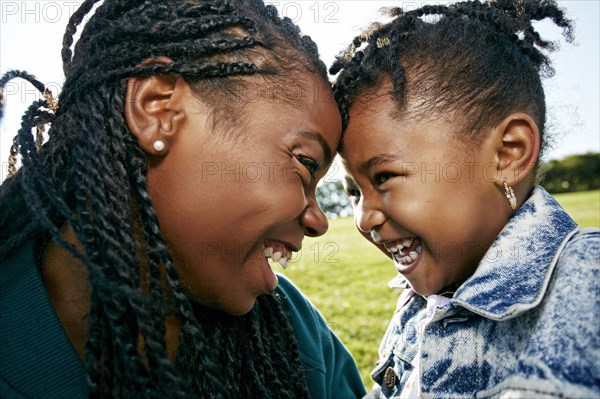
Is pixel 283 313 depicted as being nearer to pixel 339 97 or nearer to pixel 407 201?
pixel 407 201

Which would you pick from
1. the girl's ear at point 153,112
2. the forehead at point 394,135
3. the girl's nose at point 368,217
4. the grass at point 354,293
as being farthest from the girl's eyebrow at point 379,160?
the grass at point 354,293

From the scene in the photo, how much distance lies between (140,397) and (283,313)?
0.93 m

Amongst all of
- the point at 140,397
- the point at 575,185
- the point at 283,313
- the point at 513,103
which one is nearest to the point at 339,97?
the point at 513,103

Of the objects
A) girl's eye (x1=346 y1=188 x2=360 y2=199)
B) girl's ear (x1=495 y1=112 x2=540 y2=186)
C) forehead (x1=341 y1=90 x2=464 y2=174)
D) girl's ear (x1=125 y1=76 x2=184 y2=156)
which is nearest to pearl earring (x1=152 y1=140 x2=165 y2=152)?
girl's ear (x1=125 y1=76 x2=184 y2=156)

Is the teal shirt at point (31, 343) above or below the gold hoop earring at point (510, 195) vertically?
below

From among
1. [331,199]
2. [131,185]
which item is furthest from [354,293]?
[331,199]

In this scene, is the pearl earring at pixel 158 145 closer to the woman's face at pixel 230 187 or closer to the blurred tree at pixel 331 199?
the woman's face at pixel 230 187

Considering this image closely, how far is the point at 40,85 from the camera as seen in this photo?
2072 millimetres

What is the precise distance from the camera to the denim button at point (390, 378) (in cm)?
243

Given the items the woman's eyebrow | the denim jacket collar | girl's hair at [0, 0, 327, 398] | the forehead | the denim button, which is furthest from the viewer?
the denim button

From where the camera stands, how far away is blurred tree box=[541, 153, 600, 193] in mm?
28219

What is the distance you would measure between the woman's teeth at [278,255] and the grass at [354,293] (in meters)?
1.29

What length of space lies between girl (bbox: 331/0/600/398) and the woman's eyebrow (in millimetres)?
218

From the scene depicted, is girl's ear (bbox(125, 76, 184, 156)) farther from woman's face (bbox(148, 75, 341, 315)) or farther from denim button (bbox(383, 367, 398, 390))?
denim button (bbox(383, 367, 398, 390))
